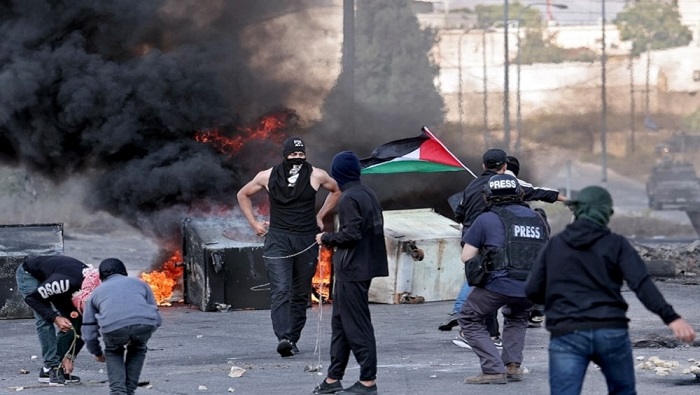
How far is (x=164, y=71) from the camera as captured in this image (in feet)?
51.0

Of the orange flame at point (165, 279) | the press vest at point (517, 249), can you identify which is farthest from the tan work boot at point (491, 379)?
the orange flame at point (165, 279)

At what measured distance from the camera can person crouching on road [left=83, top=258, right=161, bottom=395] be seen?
7168mm

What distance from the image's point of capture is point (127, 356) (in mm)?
7457

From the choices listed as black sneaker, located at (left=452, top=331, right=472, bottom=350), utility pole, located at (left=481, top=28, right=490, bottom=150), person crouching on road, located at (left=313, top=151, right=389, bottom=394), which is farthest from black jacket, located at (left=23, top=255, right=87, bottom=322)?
utility pole, located at (left=481, top=28, right=490, bottom=150)

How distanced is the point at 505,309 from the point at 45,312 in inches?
120

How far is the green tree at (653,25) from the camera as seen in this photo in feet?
138

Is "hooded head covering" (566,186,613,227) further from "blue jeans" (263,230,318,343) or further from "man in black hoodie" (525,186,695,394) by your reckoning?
"blue jeans" (263,230,318,343)

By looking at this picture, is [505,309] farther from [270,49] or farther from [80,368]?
[270,49]

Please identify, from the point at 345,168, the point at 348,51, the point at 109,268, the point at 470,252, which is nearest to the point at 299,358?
the point at 345,168

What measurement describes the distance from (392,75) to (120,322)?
24.4m

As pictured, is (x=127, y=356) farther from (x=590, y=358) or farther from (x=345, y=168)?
(x=590, y=358)

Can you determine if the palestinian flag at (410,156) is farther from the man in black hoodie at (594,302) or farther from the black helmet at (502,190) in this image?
the man in black hoodie at (594,302)

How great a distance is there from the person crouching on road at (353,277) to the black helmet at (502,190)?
2.36ft

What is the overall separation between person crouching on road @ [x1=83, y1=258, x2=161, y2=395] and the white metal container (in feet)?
19.9
